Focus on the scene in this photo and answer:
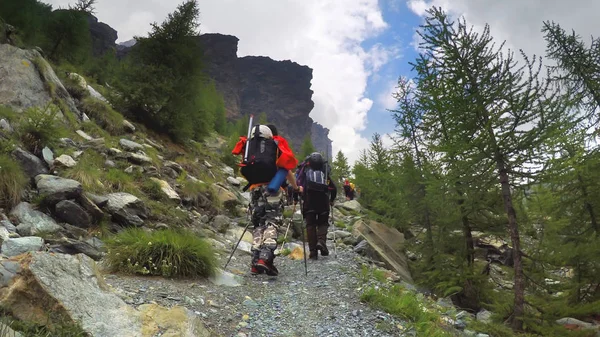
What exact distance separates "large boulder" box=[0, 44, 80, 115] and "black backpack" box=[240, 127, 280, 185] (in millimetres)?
7035

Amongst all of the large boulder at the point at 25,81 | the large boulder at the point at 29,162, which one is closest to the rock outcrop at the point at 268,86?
the large boulder at the point at 25,81

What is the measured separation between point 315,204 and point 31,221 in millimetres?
5813

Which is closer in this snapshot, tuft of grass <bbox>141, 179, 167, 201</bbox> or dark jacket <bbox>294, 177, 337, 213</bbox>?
dark jacket <bbox>294, 177, 337, 213</bbox>

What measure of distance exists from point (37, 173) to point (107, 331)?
210 inches

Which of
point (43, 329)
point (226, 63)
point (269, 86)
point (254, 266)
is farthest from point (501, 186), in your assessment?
point (269, 86)

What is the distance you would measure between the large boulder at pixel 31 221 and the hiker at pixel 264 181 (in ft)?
9.99

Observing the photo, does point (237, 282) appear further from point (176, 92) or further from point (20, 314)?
point (176, 92)

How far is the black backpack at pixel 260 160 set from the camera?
6.32 m

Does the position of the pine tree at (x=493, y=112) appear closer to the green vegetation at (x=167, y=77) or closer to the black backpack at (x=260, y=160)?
the black backpack at (x=260, y=160)

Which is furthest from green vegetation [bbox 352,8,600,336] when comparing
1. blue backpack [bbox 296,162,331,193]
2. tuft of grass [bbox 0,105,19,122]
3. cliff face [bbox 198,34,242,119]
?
cliff face [bbox 198,34,242,119]

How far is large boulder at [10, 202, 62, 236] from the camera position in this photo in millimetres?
5062

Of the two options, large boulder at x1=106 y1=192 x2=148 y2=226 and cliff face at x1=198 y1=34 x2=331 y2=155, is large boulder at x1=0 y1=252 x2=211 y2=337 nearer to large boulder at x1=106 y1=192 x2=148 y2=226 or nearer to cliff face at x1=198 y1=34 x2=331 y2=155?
large boulder at x1=106 y1=192 x2=148 y2=226

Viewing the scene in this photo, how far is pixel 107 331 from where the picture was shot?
9.29 ft

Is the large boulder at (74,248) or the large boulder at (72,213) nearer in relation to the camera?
the large boulder at (74,248)
